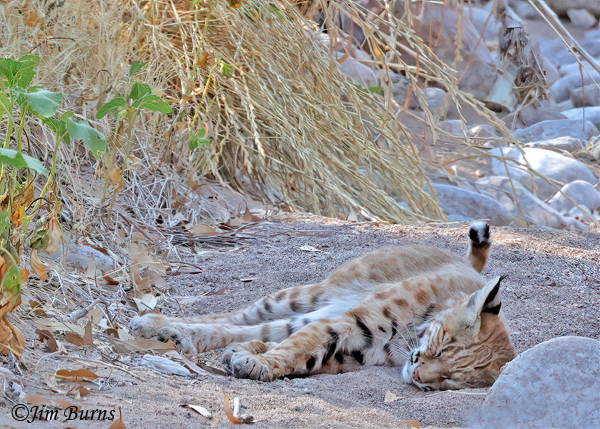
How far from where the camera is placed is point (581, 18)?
16.0m

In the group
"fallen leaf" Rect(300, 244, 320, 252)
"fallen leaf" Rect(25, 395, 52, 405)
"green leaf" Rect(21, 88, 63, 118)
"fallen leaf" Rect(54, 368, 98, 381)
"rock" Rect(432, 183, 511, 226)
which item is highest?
"green leaf" Rect(21, 88, 63, 118)

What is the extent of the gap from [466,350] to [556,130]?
962 centimetres

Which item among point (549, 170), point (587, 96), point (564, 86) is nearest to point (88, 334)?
point (549, 170)

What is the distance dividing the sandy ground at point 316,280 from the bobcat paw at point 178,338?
0.12m

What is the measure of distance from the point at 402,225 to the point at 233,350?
95.8 inches

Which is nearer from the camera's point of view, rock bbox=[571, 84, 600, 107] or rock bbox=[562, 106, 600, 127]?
rock bbox=[562, 106, 600, 127]

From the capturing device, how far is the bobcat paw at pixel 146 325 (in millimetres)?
2562

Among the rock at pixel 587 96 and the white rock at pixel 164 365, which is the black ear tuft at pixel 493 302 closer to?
the white rock at pixel 164 365

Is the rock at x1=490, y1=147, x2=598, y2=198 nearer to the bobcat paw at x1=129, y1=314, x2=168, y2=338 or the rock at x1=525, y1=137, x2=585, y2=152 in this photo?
the rock at x1=525, y1=137, x2=585, y2=152

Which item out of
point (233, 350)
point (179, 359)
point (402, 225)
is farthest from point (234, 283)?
point (402, 225)

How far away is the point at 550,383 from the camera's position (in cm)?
190

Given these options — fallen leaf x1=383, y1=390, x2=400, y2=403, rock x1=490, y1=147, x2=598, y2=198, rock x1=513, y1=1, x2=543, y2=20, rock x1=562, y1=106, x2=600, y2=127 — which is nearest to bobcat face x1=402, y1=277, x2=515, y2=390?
fallen leaf x1=383, y1=390, x2=400, y2=403

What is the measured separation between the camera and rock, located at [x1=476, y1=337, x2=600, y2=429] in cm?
184

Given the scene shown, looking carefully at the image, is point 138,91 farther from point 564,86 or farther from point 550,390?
point 564,86
